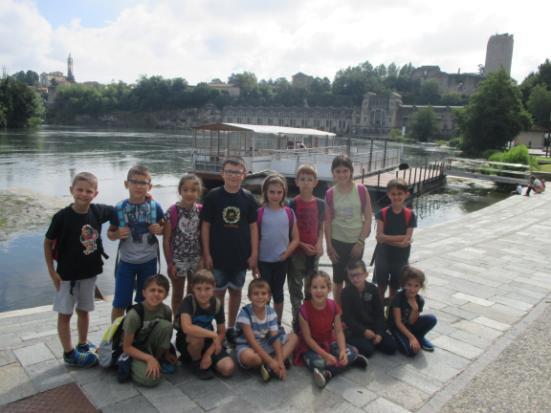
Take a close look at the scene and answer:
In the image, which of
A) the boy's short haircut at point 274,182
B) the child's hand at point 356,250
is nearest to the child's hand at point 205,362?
the boy's short haircut at point 274,182

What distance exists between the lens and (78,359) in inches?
135

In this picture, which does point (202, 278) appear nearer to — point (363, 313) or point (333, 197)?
point (363, 313)

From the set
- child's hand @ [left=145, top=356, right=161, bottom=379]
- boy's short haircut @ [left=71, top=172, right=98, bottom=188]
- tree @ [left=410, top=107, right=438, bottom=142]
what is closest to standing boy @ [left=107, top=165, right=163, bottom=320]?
boy's short haircut @ [left=71, top=172, right=98, bottom=188]

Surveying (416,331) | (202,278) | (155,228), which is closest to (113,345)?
(202,278)

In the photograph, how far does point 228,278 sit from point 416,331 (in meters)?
1.87

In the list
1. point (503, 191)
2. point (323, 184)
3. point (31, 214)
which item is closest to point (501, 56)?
point (503, 191)

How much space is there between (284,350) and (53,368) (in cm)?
182

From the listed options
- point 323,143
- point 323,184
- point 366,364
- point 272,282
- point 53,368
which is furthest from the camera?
point 323,143

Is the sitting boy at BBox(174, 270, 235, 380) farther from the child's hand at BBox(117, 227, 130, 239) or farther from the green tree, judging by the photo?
the green tree

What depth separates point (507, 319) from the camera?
199 inches

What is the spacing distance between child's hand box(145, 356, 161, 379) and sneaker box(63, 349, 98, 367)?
0.57 m

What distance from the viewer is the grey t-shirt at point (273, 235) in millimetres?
4023

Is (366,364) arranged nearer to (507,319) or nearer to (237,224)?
(237,224)

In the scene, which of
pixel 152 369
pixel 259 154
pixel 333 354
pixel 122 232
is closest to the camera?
pixel 152 369
